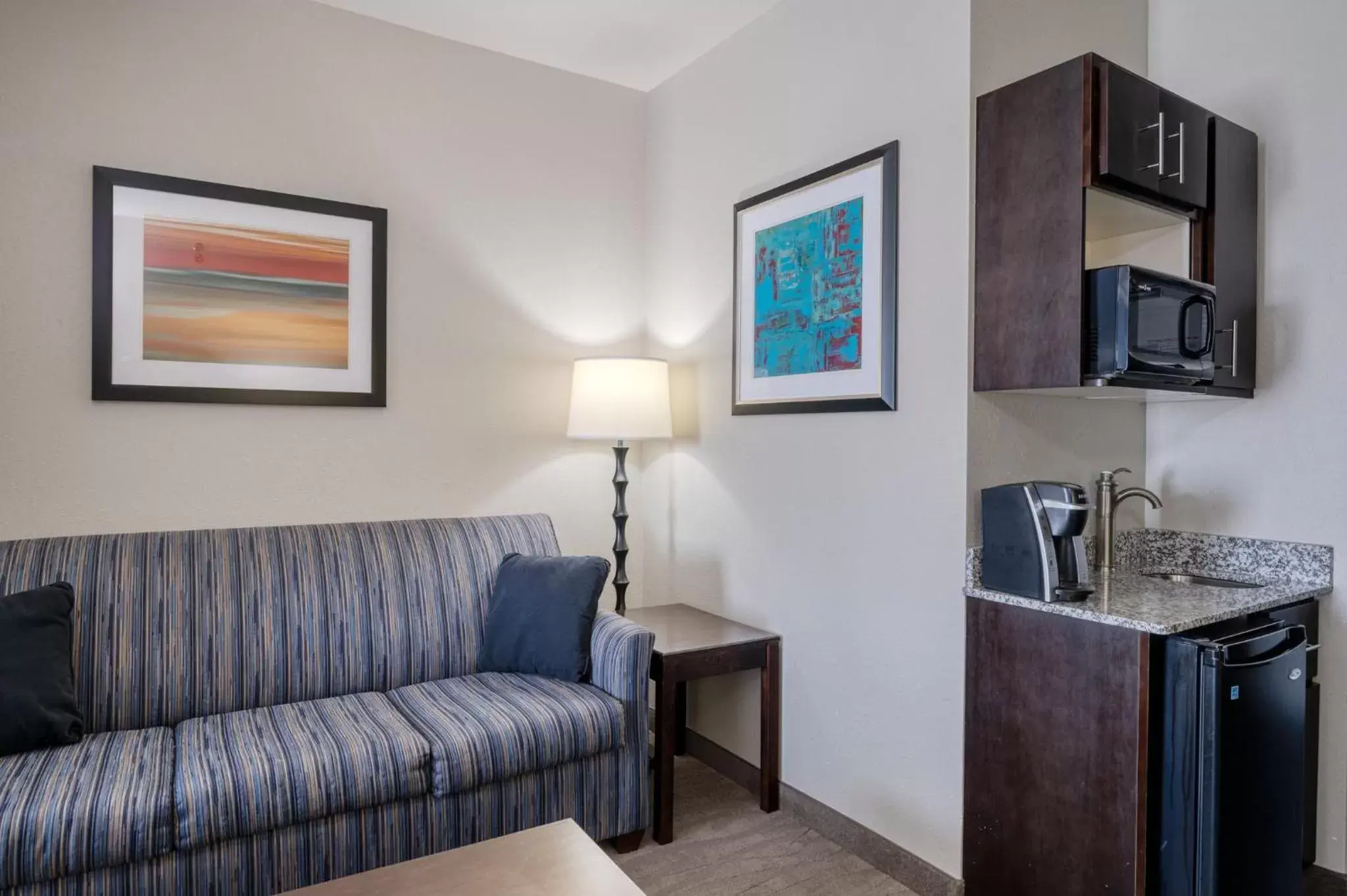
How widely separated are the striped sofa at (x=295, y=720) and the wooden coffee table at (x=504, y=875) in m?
0.53

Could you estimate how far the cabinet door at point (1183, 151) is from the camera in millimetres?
2002

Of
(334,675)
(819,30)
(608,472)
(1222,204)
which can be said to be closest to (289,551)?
(334,675)

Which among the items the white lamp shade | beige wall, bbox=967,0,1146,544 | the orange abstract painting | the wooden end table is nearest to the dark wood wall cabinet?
beige wall, bbox=967,0,1146,544

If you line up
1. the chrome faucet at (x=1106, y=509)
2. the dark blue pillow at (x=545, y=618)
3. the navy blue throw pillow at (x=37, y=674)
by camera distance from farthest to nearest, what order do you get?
1. the dark blue pillow at (x=545, y=618)
2. the chrome faucet at (x=1106, y=509)
3. the navy blue throw pillow at (x=37, y=674)

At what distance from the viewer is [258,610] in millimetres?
2371

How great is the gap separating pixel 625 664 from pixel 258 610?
43.3 inches

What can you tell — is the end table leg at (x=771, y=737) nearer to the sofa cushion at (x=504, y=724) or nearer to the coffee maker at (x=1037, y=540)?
the sofa cushion at (x=504, y=724)

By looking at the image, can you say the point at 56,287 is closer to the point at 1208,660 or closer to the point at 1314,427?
the point at 1208,660

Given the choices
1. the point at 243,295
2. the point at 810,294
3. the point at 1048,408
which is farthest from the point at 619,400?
the point at 1048,408

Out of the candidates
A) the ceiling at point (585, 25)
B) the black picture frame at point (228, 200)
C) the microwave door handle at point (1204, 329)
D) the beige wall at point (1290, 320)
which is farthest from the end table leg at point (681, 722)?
the ceiling at point (585, 25)

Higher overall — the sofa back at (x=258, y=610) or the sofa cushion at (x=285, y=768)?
the sofa back at (x=258, y=610)

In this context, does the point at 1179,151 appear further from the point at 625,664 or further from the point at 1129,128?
the point at 625,664

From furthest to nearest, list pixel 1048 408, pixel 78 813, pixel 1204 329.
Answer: pixel 1048 408, pixel 1204 329, pixel 78 813

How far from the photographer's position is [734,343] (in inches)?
117
